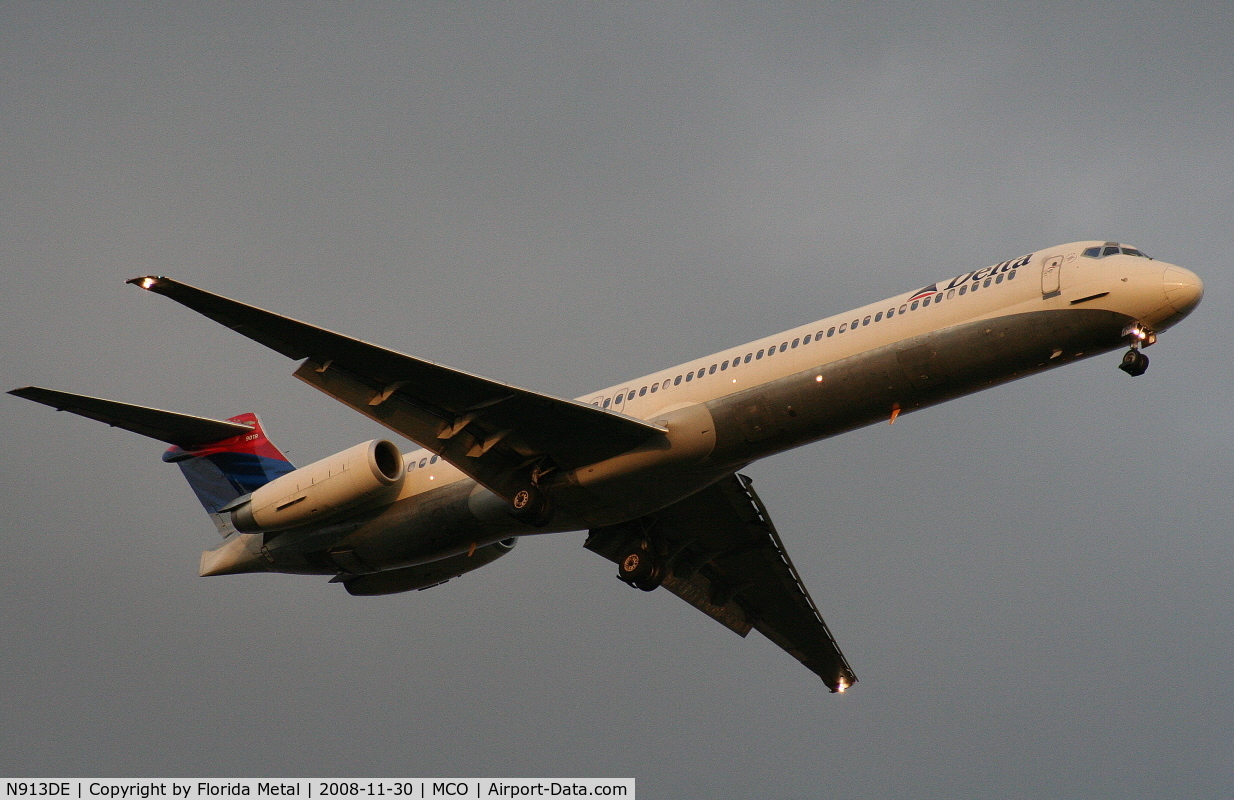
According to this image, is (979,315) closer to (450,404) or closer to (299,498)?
(450,404)

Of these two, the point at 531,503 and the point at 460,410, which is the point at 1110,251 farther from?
the point at 460,410

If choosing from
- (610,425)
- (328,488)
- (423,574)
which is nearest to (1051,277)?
(610,425)

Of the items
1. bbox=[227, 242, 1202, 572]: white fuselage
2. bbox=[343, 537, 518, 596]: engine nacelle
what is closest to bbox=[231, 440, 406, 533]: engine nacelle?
bbox=[227, 242, 1202, 572]: white fuselage

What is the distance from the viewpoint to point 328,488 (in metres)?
28.7

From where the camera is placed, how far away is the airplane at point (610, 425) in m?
A: 25.0

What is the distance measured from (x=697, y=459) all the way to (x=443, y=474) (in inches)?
233

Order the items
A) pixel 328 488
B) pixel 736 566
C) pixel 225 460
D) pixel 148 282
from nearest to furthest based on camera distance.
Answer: pixel 148 282 → pixel 328 488 → pixel 225 460 → pixel 736 566

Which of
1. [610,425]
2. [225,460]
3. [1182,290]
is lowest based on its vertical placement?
[610,425]

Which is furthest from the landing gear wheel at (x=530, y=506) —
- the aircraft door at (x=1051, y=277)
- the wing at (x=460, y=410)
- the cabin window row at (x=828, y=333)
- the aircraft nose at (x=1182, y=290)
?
the aircraft nose at (x=1182, y=290)

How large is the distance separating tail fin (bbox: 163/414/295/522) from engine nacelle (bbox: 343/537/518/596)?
3.20 m

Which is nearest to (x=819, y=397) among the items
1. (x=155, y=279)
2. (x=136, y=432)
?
(x=155, y=279)

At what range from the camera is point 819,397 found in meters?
25.7

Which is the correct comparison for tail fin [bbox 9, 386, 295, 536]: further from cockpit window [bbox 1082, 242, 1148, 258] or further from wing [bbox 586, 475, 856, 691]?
cockpit window [bbox 1082, 242, 1148, 258]

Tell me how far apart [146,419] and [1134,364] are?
19.4 m
